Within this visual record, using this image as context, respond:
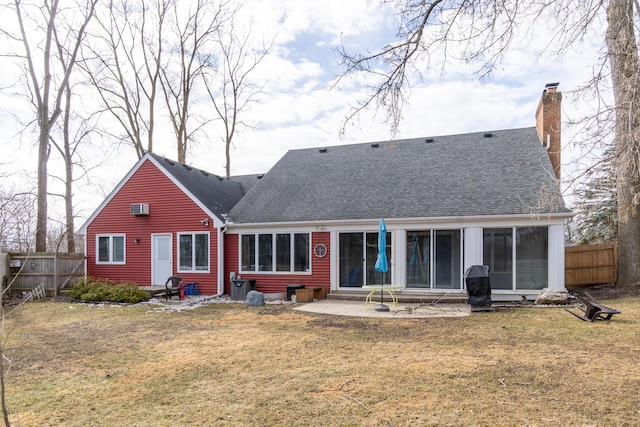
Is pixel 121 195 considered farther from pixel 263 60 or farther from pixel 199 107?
pixel 263 60

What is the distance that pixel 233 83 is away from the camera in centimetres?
2614

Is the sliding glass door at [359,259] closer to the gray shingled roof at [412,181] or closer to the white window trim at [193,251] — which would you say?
the gray shingled roof at [412,181]

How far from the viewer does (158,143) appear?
78.0 ft

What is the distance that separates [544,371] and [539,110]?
12.2 metres

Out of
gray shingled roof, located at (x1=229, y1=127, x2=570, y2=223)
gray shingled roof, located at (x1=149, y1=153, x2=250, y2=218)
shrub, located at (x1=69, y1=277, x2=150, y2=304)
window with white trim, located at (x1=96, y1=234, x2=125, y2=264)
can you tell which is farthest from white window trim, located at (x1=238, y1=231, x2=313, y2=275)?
window with white trim, located at (x1=96, y1=234, x2=125, y2=264)

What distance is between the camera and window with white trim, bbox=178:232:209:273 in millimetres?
14445

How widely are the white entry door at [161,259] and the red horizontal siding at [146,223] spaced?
7.4 inches

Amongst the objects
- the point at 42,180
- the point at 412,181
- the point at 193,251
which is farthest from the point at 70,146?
the point at 412,181

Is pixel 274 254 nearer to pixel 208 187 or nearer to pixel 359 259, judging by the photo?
pixel 359 259

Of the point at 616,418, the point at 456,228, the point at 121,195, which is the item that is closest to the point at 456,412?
the point at 616,418

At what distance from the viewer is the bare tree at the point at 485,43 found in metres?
5.91

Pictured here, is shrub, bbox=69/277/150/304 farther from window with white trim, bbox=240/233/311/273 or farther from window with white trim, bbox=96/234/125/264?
window with white trim, bbox=240/233/311/273

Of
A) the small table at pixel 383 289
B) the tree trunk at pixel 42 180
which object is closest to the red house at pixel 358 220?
the small table at pixel 383 289

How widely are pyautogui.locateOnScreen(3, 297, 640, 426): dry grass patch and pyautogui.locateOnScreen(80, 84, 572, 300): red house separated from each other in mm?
3294
